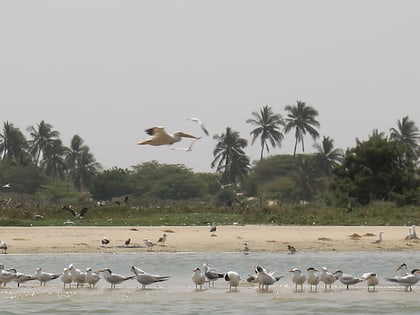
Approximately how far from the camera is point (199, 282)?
20297 mm

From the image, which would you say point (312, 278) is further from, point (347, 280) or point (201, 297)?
point (201, 297)

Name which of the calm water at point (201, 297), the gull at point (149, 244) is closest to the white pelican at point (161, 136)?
the calm water at point (201, 297)

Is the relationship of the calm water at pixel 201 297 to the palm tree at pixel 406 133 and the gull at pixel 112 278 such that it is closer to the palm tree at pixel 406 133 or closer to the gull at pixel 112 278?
the gull at pixel 112 278

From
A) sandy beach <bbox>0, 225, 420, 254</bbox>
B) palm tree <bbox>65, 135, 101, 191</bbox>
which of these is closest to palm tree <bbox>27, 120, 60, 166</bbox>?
palm tree <bbox>65, 135, 101, 191</bbox>

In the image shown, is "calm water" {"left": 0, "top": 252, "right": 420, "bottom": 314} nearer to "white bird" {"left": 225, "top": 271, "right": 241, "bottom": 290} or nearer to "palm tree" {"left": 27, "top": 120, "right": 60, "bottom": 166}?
"white bird" {"left": 225, "top": 271, "right": 241, "bottom": 290}

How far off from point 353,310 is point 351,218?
67.5 ft

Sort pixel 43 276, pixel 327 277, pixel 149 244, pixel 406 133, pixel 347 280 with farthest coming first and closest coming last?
1. pixel 406 133
2. pixel 149 244
3. pixel 43 276
4. pixel 347 280
5. pixel 327 277

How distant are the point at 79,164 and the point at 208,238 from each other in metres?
68.4

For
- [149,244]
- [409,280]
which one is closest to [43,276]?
[409,280]

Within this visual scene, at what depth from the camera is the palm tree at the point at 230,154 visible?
293 feet

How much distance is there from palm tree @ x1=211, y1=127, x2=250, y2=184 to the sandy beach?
54404mm

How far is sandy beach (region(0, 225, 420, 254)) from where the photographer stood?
2992cm

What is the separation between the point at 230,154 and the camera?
90062 mm

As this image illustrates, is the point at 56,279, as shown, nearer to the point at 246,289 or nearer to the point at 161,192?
the point at 246,289
